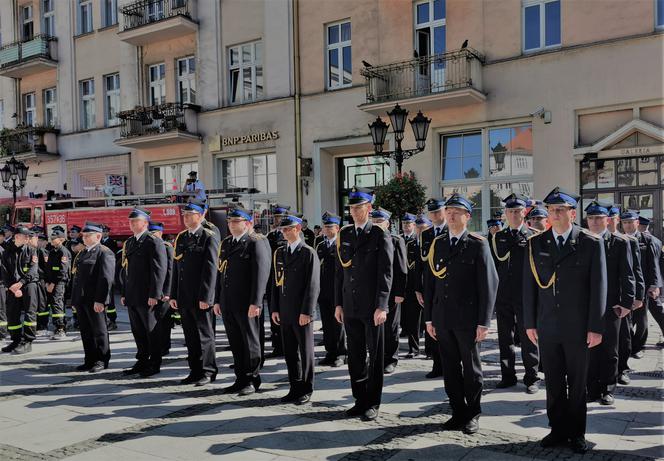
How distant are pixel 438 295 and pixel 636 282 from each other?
2993 mm

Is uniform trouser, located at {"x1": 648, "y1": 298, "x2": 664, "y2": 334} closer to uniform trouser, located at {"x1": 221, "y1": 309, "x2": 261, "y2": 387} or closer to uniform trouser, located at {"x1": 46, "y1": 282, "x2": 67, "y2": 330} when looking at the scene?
uniform trouser, located at {"x1": 221, "y1": 309, "x2": 261, "y2": 387}

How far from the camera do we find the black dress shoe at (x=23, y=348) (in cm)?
937

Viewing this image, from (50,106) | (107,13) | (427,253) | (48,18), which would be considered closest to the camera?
(427,253)

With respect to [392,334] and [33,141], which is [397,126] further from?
[33,141]

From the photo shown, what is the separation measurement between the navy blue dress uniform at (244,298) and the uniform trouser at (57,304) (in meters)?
5.36

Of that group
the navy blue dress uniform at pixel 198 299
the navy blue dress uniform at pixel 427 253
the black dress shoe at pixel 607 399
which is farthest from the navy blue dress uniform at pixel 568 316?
the navy blue dress uniform at pixel 198 299

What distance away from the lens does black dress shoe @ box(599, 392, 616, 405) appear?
595cm

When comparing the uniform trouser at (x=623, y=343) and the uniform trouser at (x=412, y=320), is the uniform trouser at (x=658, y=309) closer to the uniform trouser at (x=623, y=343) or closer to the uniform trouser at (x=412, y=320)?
the uniform trouser at (x=623, y=343)

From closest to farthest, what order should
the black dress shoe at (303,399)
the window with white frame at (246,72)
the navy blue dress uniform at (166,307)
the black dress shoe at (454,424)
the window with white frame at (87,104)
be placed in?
the black dress shoe at (454,424) → the black dress shoe at (303,399) → the navy blue dress uniform at (166,307) → the window with white frame at (246,72) → the window with white frame at (87,104)

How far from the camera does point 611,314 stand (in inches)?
245

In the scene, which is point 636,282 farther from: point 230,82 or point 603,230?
point 230,82

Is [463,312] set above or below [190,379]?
above

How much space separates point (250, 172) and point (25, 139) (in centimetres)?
1185

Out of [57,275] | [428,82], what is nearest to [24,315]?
[57,275]
